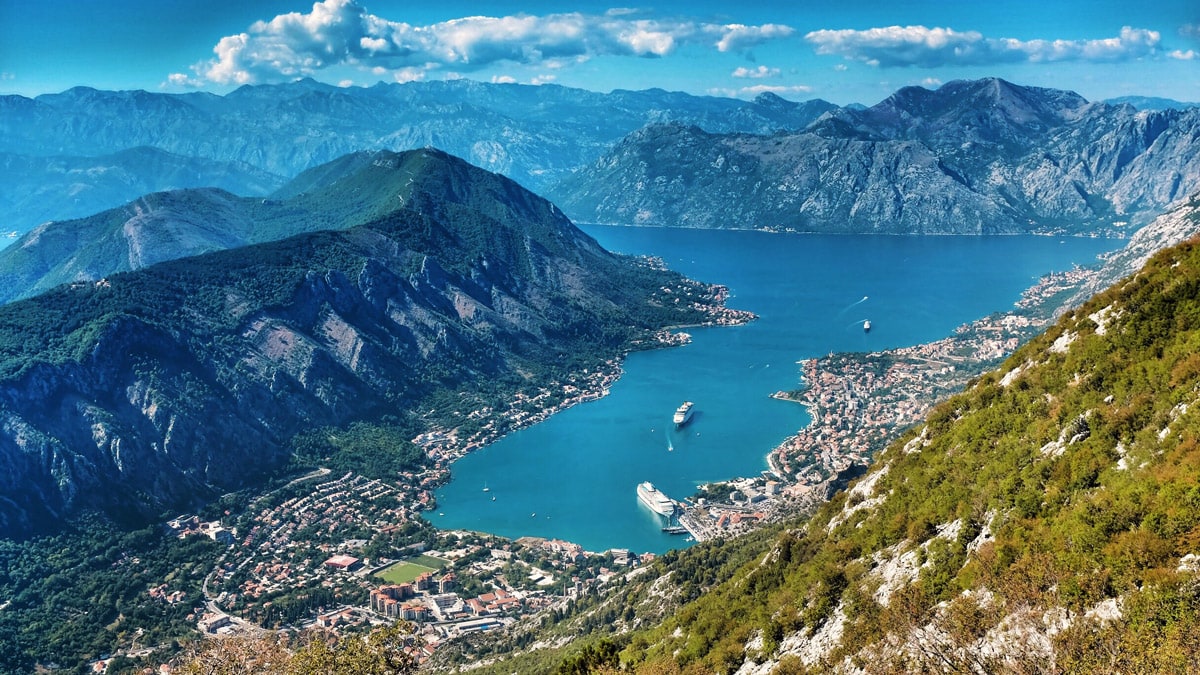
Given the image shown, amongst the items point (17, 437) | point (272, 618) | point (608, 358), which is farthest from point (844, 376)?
point (17, 437)

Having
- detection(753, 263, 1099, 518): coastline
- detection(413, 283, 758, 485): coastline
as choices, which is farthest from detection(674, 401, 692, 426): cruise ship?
detection(413, 283, 758, 485): coastline

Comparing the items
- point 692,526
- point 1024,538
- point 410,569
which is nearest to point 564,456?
point 692,526

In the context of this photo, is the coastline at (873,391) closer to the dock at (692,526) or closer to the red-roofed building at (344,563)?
the dock at (692,526)

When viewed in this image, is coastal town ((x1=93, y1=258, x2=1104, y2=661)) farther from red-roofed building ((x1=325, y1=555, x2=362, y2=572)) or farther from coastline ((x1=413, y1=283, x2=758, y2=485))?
coastline ((x1=413, y1=283, x2=758, y2=485))

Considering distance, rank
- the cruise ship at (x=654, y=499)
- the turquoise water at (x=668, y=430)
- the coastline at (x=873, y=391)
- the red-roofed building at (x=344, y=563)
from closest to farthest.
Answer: the red-roofed building at (x=344, y=563) → the cruise ship at (x=654, y=499) → the turquoise water at (x=668, y=430) → the coastline at (x=873, y=391)

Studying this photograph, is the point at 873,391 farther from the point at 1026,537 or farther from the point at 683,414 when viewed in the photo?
the point at 1026,537

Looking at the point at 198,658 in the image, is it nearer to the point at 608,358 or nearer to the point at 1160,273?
the point at 1160,273

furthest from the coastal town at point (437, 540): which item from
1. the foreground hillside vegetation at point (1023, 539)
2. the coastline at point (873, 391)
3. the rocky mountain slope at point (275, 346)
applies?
the foreground hillside vegetation at point (1023, 539)
